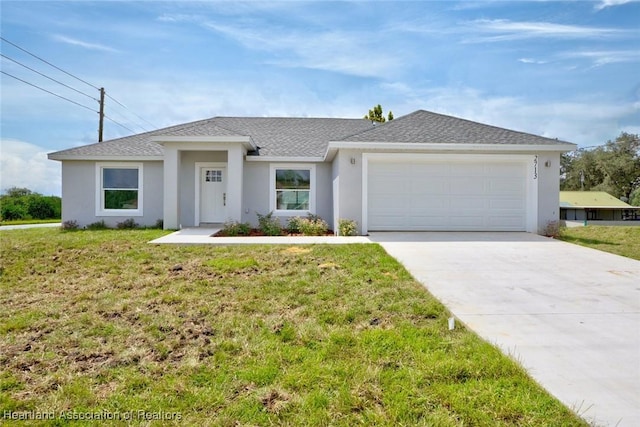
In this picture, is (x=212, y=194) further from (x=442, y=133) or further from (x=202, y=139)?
(x=442, y=133)

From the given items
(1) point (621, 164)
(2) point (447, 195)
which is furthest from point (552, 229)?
(1) point (621, 164)

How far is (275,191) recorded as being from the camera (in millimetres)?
13312

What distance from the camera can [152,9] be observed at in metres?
9.58

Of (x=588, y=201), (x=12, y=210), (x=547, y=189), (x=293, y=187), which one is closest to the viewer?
(x=547, y=189)

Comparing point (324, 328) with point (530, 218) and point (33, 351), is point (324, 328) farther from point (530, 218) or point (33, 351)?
point (530, 218)

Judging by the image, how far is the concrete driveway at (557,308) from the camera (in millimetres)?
2603

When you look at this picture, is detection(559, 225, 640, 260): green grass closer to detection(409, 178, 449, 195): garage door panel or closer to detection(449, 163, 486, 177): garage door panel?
detection(449, 163, 486, 177): garage door panel

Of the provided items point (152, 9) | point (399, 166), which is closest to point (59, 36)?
point (152, 9)

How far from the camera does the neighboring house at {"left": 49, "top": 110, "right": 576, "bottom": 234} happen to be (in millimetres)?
A: 10773

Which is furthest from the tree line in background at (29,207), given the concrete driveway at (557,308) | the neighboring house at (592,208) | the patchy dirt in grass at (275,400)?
the neighboring house at (592,208)

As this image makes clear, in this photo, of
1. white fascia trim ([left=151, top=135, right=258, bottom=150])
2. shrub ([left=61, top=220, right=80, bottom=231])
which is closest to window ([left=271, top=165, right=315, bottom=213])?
white fascia trim ([left=151, top=135, right=258, bottom=150])

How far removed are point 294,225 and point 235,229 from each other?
2204mm

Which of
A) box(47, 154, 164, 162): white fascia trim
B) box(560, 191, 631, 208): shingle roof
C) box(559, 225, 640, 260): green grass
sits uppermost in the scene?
box(47, 154, 164, 162): white fascia trim

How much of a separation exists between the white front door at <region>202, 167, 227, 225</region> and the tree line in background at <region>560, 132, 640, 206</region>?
156 feet
